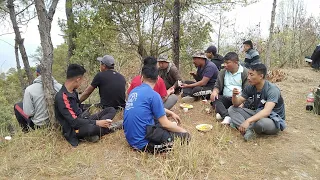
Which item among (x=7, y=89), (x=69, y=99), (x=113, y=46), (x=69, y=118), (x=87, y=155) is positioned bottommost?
(x=7, y=89)

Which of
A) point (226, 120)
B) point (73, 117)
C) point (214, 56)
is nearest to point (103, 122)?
point (73, 117)

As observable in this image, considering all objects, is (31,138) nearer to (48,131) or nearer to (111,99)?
(48,131)

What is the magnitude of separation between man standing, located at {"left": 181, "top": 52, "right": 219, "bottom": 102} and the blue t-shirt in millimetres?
2439

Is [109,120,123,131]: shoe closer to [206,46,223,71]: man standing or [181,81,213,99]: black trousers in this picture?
[181,81,213,99]: black trousers

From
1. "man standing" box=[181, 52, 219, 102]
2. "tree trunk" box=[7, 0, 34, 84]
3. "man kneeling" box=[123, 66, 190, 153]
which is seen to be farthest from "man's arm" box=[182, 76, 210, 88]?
"tree trunk" box=[7, 0, 34, 84]

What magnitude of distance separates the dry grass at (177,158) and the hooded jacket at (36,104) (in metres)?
0.22

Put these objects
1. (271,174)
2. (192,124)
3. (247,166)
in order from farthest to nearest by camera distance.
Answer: (192,124)
(247,166)
(271,174)

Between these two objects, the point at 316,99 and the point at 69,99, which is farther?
the point at 316,99

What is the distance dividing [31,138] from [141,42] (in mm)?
6762

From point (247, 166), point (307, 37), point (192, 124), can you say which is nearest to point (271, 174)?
point (247, 166)

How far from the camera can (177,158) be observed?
2.95m

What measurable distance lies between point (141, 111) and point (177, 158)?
689 millimetres

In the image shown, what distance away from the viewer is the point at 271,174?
9.56 ft

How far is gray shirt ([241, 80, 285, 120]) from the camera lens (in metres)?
3.69
